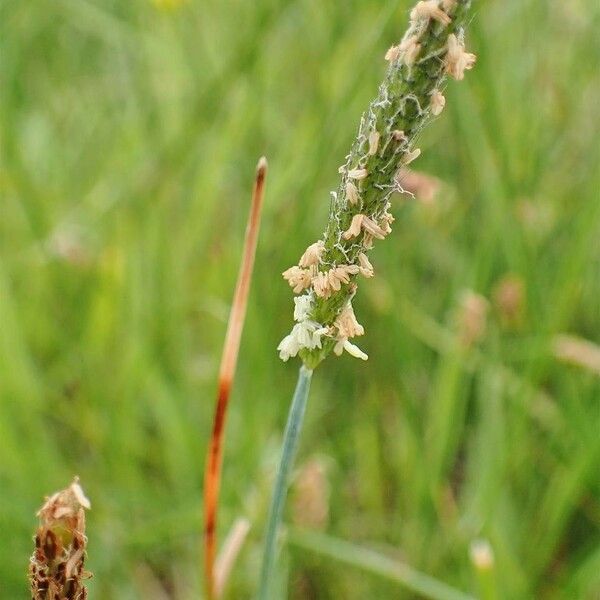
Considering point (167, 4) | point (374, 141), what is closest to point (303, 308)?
point (374, 141)

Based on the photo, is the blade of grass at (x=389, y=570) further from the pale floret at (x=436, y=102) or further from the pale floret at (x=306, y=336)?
the pale floret at (x=436, y=102)

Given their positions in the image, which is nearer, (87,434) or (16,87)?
(87,434)

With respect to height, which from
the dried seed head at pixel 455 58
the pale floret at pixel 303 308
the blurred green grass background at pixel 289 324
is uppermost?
the blurred green grass background at pixel 289 324

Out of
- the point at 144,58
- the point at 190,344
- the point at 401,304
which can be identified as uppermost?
the point at 144,58

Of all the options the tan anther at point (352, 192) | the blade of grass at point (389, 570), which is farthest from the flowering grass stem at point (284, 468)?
the blade of grass at point (389, 570)

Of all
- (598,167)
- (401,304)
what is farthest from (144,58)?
(598,167)

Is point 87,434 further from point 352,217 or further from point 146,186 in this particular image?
point 352,217
